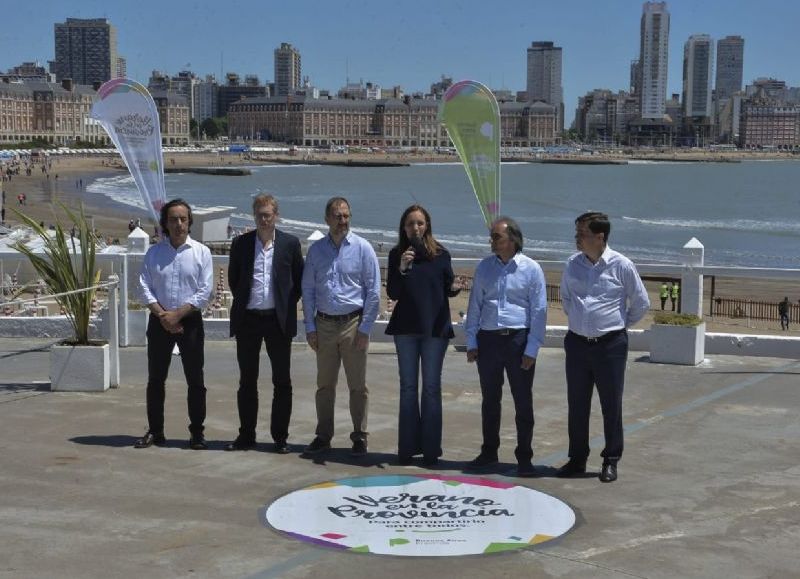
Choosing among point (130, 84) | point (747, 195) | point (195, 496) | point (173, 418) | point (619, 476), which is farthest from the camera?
point (747, 195)

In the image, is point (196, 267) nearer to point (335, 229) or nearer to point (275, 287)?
point (275, 287)

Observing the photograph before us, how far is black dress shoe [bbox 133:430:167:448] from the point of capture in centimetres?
698

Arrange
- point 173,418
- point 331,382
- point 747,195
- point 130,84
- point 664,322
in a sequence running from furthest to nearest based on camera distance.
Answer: point 747,195 < point 130,84 < point 664,322 < point 173,418 < point 331,382

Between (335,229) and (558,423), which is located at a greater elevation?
(335,229)

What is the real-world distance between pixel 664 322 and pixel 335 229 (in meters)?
4.42

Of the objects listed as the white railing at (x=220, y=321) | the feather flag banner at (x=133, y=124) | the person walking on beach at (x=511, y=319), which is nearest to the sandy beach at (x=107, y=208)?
the white railing at (x=220, y=321)

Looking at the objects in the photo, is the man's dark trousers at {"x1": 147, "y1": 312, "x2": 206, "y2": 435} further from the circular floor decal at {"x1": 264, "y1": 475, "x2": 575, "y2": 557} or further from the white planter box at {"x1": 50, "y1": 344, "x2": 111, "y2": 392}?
the white planter box at {"x1": 50, "y1": 344, "x2": 111, "y2": 392}

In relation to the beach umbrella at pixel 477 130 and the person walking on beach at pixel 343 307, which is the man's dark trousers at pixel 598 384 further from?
the beach umbrella at pixel 477 130

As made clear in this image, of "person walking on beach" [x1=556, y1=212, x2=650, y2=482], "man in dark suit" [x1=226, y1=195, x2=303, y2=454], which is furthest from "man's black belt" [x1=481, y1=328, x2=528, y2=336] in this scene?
"man in dark suit" [x1=226, y1=195, x2=303, y2=454]

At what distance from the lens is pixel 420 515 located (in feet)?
18.8

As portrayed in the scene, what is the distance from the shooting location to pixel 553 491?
6188mm

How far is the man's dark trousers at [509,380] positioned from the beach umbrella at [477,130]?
447 cm

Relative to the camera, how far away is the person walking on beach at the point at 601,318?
6.37 m

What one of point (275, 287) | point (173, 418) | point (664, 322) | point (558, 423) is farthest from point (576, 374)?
point (664, 322)
